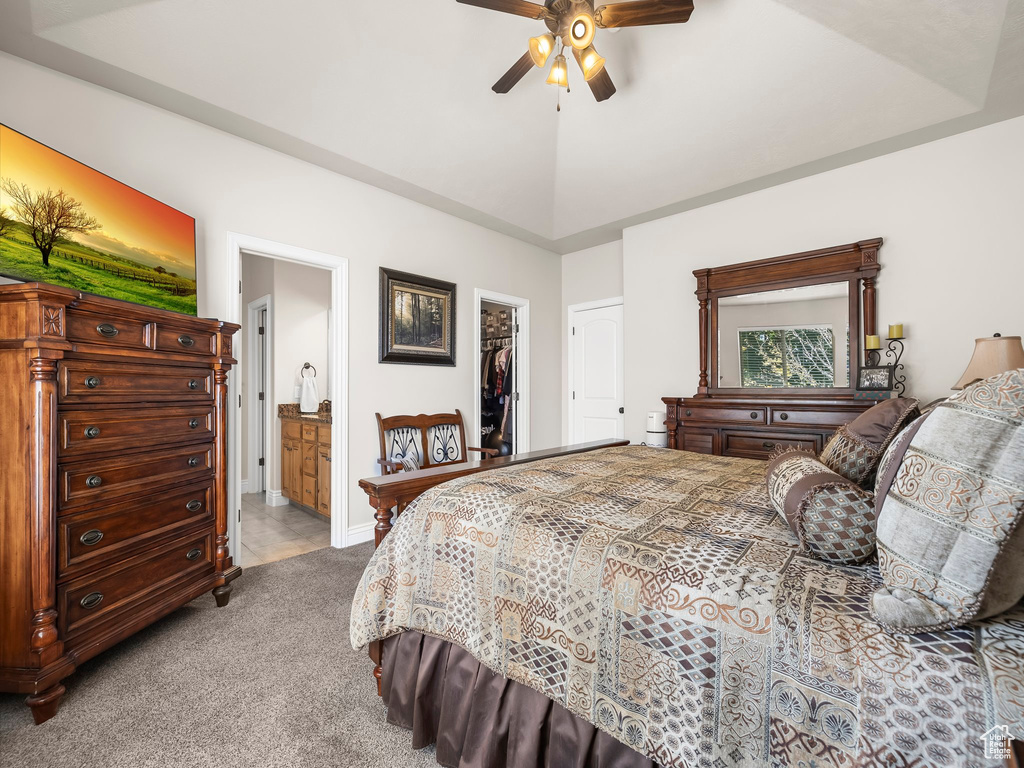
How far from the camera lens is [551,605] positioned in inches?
42.8

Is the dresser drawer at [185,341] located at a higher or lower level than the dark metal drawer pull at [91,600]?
higher

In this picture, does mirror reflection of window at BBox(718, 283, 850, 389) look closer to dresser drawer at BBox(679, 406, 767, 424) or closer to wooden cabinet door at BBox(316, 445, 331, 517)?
dresser drawer at BBox(679, 406, 767, 424)

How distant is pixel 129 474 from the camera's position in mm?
1802

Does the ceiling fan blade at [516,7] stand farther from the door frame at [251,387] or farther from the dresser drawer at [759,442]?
the door frame at [251,387]

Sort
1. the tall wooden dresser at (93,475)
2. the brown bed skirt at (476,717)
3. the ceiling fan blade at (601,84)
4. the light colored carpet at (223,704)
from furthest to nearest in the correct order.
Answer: the ceiling fan blade at (601,84), the tall wooden dresser at (93,475), the light colored carpet at (223,704), the brown bed skirt at (476,717)

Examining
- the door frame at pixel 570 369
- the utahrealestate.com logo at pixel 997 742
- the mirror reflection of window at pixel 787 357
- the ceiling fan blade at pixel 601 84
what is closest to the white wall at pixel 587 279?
the door frame at pixel 570 369

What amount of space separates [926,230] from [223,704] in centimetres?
458

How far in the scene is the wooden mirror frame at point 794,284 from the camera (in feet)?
10.00

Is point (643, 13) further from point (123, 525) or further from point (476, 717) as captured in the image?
point (123, 525)

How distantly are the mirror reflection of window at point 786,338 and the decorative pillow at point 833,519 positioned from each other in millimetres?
2743

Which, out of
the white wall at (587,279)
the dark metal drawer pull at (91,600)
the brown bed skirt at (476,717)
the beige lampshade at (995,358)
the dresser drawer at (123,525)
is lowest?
the brown bed skirt at (476,717)

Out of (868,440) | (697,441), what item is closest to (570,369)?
(697,441)

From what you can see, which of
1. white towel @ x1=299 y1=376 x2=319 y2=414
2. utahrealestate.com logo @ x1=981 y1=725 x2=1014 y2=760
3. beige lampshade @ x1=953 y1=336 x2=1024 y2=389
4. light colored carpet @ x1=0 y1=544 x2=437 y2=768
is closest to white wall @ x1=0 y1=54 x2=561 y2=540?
light colored carpet @ x1=0 y1=544 x2=437 y2=768

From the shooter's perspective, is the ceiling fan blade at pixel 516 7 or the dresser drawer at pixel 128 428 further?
the ceiling fan blade at pixel 516 7
